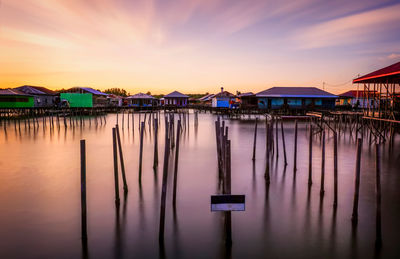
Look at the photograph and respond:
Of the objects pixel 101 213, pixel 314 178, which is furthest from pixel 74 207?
pixel 314 178

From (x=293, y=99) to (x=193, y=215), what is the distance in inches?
1377

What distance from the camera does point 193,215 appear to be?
19.7 feet

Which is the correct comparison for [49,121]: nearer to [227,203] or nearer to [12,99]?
[12,99]

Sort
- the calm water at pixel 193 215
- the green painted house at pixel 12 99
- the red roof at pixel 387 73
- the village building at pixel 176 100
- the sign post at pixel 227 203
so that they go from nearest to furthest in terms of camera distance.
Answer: the sign post at pixel 227 203, the calm water at pixel 193 215, the red roof at pixel 387 73, the green painted house at pixel 12 99, the village building at pixel 176 100

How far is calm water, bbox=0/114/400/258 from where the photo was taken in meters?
4.71

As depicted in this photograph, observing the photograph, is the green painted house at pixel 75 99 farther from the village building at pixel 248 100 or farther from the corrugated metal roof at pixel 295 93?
the corrugated metal roof at pixel 295 93

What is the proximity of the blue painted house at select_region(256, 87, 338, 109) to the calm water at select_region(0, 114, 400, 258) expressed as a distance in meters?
26.9

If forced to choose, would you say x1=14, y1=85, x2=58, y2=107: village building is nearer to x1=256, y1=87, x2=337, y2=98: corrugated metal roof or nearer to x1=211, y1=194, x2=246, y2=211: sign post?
x1=256, y1=87, x2=337, y2=98: corrugated metal roof

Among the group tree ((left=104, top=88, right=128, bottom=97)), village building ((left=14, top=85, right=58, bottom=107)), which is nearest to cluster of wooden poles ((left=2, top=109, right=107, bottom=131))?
village building ((left=14, top=85, right=58, bottom=107))

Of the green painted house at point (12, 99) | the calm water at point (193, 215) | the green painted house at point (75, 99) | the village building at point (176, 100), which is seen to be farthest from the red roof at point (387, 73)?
the village building at point (176, 100)

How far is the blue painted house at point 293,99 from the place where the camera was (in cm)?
3709

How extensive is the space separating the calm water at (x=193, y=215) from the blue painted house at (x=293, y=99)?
26869 millimetres

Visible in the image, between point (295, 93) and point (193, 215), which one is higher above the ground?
point (295, 93)

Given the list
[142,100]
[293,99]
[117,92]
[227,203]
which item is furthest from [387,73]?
[117,92]
